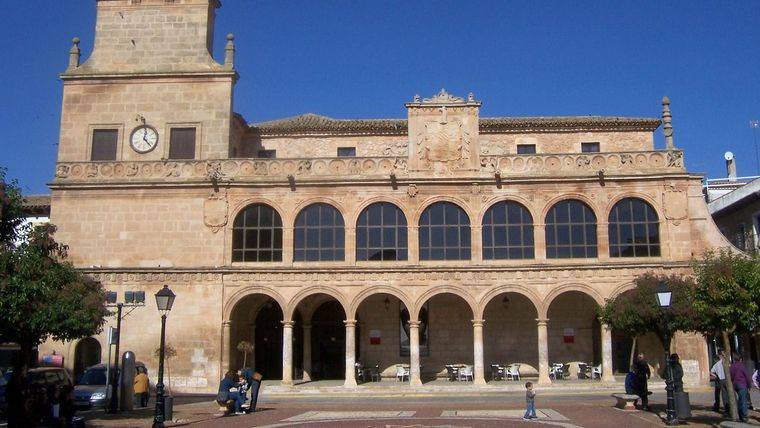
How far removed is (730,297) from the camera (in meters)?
17.0

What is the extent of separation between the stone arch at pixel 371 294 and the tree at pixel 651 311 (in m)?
8.42

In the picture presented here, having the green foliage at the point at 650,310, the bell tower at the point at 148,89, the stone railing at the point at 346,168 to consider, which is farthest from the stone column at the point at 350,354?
the green foliage at the point at 650,310

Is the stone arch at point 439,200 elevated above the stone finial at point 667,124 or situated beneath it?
situated beneath

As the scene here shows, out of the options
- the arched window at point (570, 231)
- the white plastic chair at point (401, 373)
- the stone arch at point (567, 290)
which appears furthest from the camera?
the white plastic chair at point (401, 373)

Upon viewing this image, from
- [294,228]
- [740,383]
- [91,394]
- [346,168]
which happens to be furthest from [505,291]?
[91,394]

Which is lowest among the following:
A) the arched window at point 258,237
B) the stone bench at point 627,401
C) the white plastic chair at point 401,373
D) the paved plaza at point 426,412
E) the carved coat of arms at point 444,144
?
the paved plaza at point 426,412

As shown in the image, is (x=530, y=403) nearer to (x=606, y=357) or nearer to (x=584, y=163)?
(x=606, y=357)

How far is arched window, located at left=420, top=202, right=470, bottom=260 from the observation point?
3100 cm

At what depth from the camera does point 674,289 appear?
2083 cm

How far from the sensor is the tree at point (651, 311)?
19391 mm

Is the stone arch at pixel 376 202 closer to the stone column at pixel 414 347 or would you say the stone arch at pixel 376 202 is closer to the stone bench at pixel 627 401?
the stone column at pixel 414 347

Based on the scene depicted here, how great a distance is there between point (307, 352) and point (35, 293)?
1607 centimetres

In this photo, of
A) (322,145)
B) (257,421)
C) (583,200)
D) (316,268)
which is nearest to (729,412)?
(257,421)

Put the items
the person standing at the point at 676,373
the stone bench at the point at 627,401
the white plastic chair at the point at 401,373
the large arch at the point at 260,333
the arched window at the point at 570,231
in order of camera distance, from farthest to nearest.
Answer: the large arch at the point at 260,333, the white plastic chair at the point at 401,373, the arched window at the point at 570,231, the stone bench at the point at 627,401, the person standing at the point at 676,373
